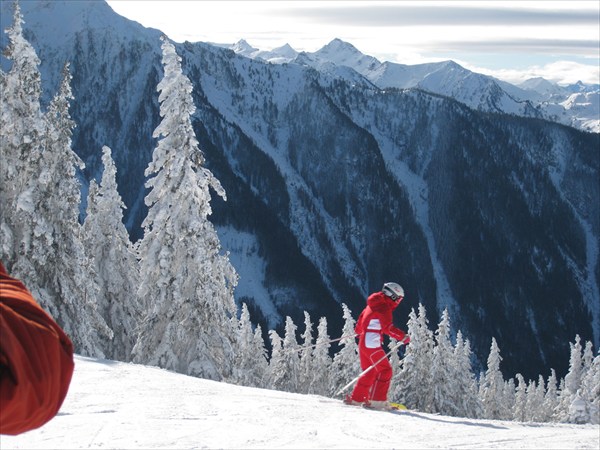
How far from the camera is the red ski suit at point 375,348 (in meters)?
9.08

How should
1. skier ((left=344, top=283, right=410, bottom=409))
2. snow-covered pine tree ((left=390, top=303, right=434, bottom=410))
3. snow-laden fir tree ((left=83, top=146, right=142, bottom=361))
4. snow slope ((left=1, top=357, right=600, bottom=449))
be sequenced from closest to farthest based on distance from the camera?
snow slope ((left=1, top=357, right=600, bottom=449)) → skier ((left=344, top=283, right=410, bottom=409)) → snow-laden fir tree ((left=83, top=146, right=142, bottom=361)) → snow-covered pine tree ((left=390, top=303, right=434, bottom=410))

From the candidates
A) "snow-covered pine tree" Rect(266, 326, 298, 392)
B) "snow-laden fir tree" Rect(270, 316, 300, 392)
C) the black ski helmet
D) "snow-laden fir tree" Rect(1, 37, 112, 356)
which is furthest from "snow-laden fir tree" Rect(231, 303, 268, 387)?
the black ski helmet

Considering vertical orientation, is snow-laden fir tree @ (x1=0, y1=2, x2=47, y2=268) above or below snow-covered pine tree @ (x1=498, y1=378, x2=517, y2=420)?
above

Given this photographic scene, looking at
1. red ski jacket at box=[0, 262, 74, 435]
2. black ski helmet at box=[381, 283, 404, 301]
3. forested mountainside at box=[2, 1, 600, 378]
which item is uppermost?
red ski jacket at box=[0, 262, 74, 435]

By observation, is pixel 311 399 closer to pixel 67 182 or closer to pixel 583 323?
pixel 67 182

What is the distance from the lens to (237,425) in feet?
20.5

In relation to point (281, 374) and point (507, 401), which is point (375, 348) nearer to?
point (281, 374)

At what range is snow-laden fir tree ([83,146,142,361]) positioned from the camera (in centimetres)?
2388

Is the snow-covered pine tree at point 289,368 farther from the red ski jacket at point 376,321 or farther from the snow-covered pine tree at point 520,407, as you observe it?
the red ski jacket at point 376,321

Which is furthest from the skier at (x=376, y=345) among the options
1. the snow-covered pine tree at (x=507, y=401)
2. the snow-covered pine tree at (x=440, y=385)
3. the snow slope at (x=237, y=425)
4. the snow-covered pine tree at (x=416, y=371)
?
the snow-covered pine tree at (x=507, y=401)

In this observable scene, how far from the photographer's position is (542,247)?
198 meters

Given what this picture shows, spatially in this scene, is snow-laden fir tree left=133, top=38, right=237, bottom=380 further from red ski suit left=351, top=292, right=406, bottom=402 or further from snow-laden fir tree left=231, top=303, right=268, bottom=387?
snow-laden fir tree left=231, top=303, right=268, bottom=387

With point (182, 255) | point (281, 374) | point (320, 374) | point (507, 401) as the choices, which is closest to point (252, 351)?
point (281, 374)

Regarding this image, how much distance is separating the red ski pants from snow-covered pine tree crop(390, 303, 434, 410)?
22.3 metres
